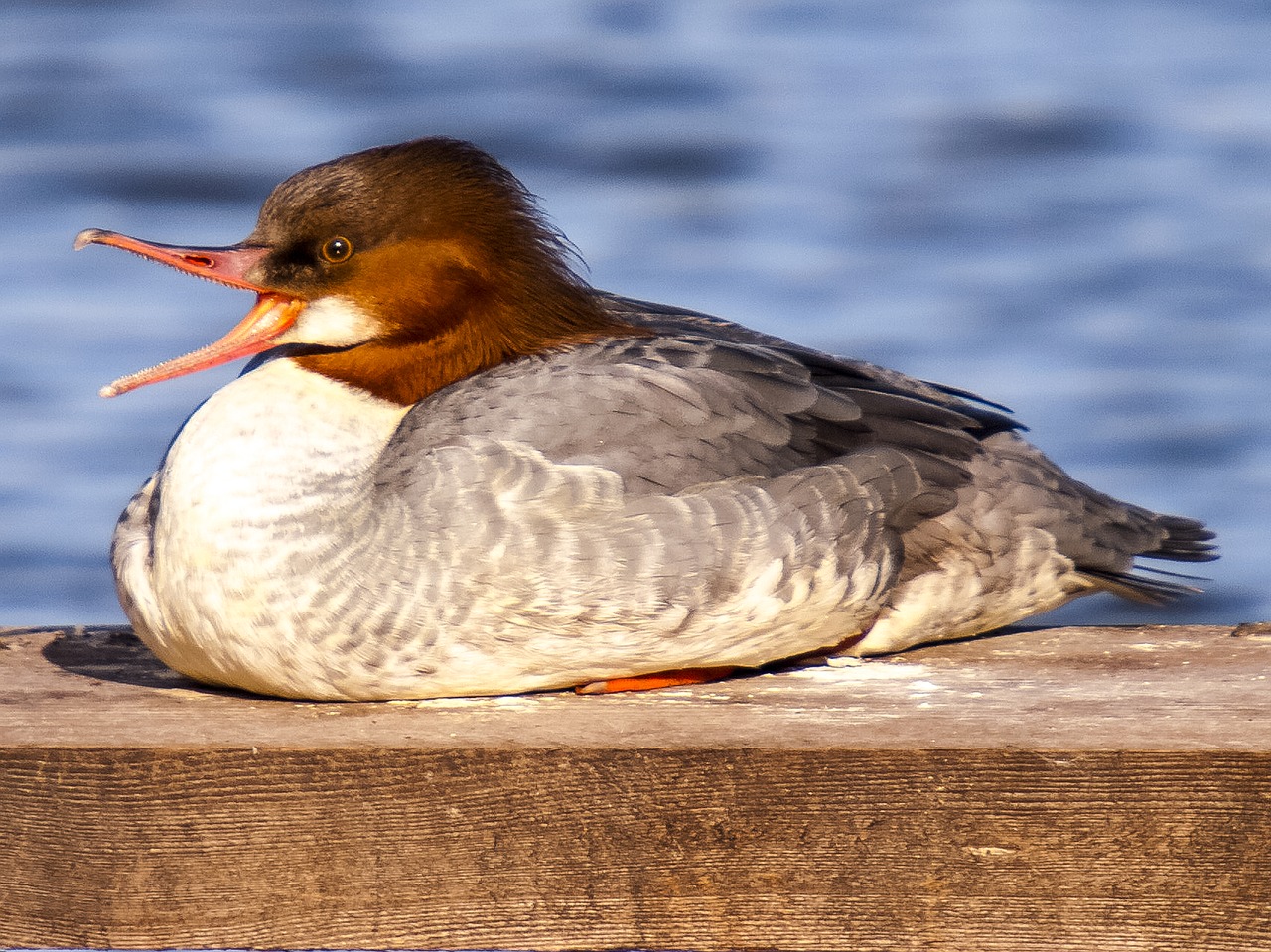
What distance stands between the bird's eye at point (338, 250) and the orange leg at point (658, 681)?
2.71 ft

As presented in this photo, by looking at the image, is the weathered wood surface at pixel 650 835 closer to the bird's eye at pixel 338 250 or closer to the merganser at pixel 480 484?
the merganser at pixel 480 484

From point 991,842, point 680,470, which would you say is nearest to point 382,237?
point 680,470

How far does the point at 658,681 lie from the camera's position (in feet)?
10.8

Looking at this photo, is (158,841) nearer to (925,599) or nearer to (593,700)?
(593,700)

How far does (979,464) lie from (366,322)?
47.4 inches

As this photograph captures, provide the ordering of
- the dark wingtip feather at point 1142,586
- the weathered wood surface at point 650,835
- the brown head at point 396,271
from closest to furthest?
1. the weathered wood surface at point 650,835
2. the brown head at point 396,271
3. the dark wingtip feather at point 1142,586

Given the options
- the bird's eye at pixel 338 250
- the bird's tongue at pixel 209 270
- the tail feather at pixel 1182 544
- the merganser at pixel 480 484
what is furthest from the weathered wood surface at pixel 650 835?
the tail feather at pixel 1182 544

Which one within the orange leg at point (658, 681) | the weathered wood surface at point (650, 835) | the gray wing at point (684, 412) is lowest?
the weathered wood surface at point (650, 835)

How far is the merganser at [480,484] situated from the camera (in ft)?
10.2

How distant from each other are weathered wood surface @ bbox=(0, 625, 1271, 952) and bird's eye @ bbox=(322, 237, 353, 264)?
823 mm

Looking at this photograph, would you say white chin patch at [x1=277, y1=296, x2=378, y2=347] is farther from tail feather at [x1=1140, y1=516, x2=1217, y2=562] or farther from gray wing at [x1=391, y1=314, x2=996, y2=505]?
tail feather at [x1=1140, y1=516, x2=1217, y2=562]

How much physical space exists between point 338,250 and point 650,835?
1.14 metres

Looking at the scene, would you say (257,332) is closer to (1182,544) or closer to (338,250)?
(338,250)

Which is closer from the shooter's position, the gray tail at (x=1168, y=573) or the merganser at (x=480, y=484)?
the merganser at (x=480, y=484)
